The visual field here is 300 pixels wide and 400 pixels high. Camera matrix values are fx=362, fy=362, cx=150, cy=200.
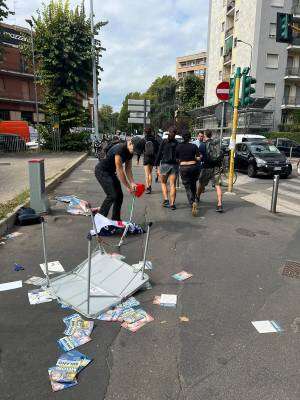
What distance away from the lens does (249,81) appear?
1056 centimetres

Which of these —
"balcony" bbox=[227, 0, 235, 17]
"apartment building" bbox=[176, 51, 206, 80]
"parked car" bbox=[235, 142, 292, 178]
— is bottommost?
"parked car" bbox=[235, 142, 292, 178]

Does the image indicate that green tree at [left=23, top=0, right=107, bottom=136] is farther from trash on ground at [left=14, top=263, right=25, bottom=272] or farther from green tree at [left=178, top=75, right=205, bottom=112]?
green tree at [left=178, top=75, right=205, bottom=112]

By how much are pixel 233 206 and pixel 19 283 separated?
620 centimetres

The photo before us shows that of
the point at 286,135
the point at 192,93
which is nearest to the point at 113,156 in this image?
the point at 286,135

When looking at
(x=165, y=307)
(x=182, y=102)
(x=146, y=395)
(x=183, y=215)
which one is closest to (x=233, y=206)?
(x=183, y=215)

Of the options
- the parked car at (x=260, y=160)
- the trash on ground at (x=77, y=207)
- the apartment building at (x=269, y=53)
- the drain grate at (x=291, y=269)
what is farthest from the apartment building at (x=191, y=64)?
the drain grate at (x=291, y=269)

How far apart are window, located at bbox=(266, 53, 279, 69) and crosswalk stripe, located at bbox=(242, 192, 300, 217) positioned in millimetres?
32168

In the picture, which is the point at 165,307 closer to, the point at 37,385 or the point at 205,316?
the point at 205,316

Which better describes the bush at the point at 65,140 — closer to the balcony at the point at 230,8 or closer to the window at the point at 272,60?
the window at the point at 272,60

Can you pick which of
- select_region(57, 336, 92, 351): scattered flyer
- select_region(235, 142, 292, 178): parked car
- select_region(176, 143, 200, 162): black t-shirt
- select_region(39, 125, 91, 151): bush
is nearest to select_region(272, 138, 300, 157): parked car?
select_region(235, 142, 292, 178): parked car

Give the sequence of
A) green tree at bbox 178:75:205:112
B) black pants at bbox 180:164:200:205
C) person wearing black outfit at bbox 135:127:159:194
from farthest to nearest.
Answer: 1. green tree at bbox 178:75:205:112
2. person wearing black outfit at bbox 135:127:159:194
3. black pants at bbox 180:164:200:205

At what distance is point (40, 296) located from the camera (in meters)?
4.02

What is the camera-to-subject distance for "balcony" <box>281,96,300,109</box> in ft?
128

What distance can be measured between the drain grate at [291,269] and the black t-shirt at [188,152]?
3.44 meters
